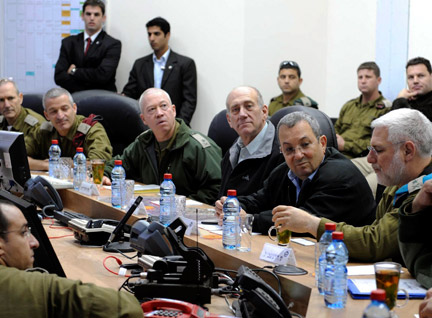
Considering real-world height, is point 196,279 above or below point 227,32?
below

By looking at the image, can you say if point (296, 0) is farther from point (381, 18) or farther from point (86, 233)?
point (86, 233)

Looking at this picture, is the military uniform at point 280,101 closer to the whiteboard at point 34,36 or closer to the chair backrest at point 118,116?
the chair backrest at point 118,116

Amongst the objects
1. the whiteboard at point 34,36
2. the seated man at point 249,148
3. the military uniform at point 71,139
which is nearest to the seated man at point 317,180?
the seated man at point 249,148

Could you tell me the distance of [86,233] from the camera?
2977 mm

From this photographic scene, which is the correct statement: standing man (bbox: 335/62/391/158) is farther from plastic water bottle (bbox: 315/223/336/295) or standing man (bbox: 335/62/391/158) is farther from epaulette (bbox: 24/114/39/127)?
plastic water bottle (bbox: 315/223/336/295)

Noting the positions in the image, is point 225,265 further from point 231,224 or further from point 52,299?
point 52,299

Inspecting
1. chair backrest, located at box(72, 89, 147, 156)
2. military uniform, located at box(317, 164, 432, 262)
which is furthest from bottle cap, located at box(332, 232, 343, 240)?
chair backrest, located at box(72, 89, 147, 156)

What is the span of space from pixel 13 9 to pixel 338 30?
Answer: 3.66 meters

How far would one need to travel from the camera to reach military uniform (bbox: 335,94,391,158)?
6.04 m

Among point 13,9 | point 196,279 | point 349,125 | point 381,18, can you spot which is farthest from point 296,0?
point 196,279

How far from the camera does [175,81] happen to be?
704 cm

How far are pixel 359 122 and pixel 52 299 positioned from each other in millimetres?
4858

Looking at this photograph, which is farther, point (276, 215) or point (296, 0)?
point (296, 0)

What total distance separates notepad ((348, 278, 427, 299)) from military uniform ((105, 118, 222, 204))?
213cm
